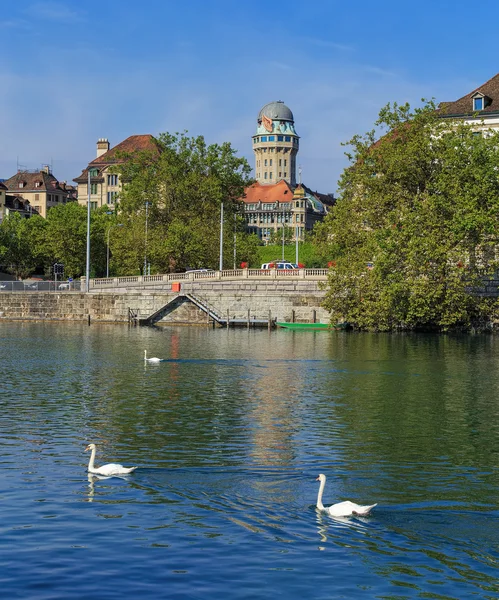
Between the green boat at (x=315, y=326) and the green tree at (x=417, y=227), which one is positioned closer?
the green tree at (x=417, y=227)

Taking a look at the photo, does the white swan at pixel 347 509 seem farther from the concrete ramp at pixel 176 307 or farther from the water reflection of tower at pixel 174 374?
the concrete ramp at pixel 176 307

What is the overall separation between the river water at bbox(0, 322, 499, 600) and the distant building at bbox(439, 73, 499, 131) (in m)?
53.3

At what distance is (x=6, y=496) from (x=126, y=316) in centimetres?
7173

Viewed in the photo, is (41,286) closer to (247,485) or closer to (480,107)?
(480,107)

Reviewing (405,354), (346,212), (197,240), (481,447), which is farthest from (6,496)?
(197,240)

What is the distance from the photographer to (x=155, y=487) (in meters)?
21.5

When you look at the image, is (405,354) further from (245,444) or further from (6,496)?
(6,496)

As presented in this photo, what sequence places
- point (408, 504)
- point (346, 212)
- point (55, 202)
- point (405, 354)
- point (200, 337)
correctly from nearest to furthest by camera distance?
1. point (408, 504)
2. point (405, 354)
3. point (200, 337)
4. point (346, 212)
5. point (55, 202)

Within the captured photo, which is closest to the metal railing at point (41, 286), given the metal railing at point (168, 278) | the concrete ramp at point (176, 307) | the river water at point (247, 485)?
the metal railing at point (168, 278)

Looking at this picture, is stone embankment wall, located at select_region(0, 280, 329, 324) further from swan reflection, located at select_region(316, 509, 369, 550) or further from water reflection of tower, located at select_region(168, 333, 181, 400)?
swan reflection, located at select_region(316, 509, 369, 550)

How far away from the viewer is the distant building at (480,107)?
92.9m

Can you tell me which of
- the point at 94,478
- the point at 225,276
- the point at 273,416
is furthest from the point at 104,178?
the point at 94,478

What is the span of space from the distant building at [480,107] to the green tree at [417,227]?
46.7 ft

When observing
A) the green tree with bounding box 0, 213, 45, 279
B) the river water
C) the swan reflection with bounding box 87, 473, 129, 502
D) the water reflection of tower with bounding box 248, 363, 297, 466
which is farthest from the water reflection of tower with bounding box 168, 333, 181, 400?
the green tree with bounding box 0, 213, 45, 279
